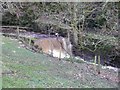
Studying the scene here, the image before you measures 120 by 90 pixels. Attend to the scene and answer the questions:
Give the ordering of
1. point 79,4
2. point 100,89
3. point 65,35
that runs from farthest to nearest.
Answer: point 65,35, point 79,4, point 100,89

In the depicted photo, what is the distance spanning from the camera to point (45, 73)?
11.3m

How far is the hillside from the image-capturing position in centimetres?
960

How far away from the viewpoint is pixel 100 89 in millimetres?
10398

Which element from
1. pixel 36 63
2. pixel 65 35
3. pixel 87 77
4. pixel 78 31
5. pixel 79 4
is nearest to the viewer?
pixel 87 77

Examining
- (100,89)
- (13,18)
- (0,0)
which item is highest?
(0,0)

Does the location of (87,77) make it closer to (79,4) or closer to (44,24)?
(79,4)

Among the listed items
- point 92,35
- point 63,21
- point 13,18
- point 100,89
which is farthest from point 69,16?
point 100,89

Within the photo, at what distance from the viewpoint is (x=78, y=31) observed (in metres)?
18.8

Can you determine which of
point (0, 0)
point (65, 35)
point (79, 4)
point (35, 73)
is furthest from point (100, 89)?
point (65, 35)

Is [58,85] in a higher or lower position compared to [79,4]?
lower

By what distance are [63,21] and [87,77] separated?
7.76 m

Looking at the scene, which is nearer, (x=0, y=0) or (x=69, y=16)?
(x=0, y=0)

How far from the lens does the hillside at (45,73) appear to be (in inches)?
378

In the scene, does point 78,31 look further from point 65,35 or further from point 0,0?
point 0,0
